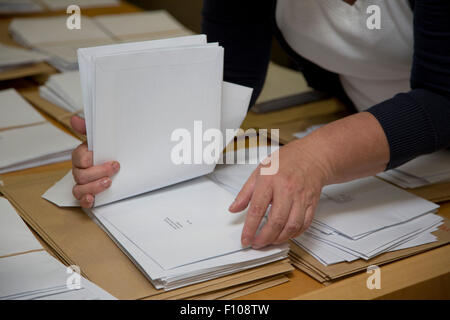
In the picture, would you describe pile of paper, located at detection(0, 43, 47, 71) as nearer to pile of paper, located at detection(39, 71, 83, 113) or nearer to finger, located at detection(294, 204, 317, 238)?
pile of paper, located at detection(39, 71, 83, 113)

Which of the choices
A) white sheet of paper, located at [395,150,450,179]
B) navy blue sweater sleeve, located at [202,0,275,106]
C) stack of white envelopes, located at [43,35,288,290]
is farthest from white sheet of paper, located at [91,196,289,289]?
navy blue sweater sleeve, located at [202,0,275,106]

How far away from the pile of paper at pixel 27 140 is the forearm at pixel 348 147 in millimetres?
512

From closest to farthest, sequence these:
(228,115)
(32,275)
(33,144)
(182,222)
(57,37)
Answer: (32,275) < (182,222) < (228,115) < (33,144) < (57,37)

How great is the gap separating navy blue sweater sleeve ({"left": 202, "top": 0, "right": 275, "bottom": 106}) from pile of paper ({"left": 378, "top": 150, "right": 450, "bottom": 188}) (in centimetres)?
32

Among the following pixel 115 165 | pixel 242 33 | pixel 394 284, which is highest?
pixel 242 33

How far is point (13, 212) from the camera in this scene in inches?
33.9

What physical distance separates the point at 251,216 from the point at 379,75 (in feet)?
1.63

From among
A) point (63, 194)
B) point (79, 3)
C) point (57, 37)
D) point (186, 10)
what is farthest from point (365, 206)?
point (186, 10)

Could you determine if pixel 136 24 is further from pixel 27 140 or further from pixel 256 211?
pixel 256 211

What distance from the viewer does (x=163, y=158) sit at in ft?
2.90

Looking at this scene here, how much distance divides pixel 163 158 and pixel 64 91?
52cm

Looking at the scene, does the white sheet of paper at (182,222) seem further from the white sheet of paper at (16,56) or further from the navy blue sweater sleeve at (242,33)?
the white sheet of paper at (16,56)
